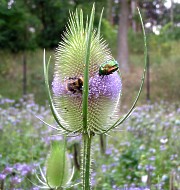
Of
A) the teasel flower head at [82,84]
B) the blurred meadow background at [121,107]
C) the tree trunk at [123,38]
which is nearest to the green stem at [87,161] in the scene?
the teasel flower head at [82,84]

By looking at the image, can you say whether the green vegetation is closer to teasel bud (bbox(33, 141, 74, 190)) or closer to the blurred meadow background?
the blurred meadow background

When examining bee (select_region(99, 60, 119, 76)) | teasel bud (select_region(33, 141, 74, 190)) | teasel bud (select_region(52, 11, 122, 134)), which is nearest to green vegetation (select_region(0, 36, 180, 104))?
teasel bud (select_region(33, 141, 74, 190))

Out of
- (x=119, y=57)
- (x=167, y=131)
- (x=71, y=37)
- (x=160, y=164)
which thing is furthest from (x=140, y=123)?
(x=119, y=57)

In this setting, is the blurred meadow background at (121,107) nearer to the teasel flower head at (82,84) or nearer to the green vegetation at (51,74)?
the green vegetation at (51,74)

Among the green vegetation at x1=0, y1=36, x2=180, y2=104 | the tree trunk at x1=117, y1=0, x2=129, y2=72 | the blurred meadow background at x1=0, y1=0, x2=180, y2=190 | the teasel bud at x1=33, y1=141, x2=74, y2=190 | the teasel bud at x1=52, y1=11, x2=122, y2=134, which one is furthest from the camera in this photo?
the tree trunk at x1=117, y1=0, x2=129, y2=72

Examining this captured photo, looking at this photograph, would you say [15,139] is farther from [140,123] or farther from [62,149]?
[62,149]

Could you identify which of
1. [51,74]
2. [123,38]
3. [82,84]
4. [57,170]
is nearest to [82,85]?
[82,84]
